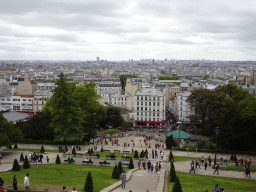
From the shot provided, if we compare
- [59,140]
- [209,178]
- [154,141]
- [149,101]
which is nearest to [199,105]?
[154,141]

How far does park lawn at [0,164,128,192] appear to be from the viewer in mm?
21073

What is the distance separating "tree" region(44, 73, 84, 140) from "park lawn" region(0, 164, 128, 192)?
16176mm

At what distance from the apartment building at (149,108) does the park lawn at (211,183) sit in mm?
51875

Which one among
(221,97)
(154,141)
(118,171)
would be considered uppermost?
(221,97)

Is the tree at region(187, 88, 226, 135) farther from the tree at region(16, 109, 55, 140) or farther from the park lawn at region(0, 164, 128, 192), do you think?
the park lawn at region(0, 164, 128, 192)

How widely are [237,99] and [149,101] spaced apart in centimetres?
2207

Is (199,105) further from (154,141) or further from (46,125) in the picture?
(46,125)

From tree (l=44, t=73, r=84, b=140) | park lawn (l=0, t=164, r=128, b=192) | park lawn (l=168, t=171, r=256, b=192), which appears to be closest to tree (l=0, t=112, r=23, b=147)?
tree (l=44, t=73, r=84, b=140)

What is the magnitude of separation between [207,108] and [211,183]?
126 feet

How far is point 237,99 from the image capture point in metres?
71.3

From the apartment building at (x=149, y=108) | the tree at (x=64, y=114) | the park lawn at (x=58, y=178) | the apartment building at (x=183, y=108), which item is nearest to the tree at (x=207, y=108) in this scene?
the apartment building at (x=149, y=108)

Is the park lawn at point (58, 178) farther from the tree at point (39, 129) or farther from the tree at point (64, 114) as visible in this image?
the tree at point (39, 129)

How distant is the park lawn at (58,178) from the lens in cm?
2107

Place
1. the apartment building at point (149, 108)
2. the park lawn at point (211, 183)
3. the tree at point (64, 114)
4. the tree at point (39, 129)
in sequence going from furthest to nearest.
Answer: the apartment building at point (149, 108), the tree at point (39, 129), the tree at point (64, 114), the park lawn at point (211, 183)
